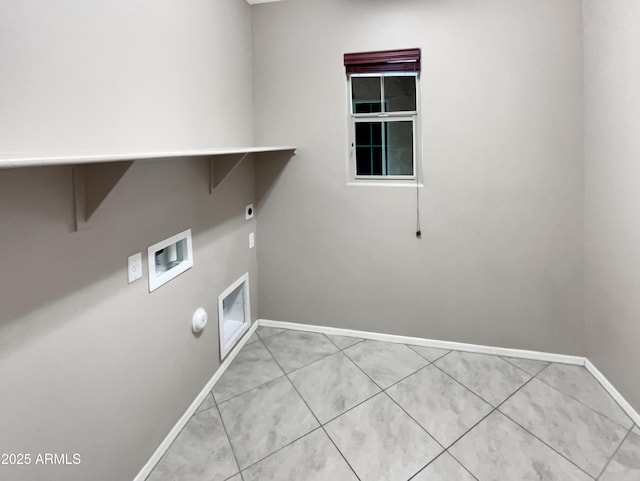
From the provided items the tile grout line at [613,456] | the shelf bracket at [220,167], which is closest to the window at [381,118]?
the shelf bracket at [220,167]

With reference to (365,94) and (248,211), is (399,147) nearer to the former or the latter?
(365,94)

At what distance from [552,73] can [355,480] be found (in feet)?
8.26

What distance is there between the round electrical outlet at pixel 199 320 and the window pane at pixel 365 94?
1.76m

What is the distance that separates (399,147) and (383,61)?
1.94ft

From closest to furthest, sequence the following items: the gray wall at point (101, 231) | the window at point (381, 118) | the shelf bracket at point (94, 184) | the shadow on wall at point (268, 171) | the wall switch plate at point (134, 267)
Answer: the gray wall at point (101, 231)
the shelf bracket at point (94, 184)
the wall switch plate at point (134, 267)
the window at point (381, 118)
the shadow on wall at point (268, 171)

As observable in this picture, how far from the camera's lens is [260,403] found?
2.07m

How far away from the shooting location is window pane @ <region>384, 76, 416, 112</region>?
2.54 m

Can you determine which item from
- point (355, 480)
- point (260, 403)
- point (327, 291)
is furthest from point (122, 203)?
point (327, 291)

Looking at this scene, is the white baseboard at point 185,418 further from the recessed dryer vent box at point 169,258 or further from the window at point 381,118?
the window at point 381,118

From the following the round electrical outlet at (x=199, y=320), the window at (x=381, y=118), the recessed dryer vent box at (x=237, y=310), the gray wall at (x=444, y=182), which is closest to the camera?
the round electrical outlet at (x=199, y=320)

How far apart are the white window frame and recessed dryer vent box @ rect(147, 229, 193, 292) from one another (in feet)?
4.20

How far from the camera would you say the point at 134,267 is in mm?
1504

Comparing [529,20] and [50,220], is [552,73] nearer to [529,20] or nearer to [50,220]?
[529,20]

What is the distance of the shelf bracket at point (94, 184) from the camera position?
1232 mm
